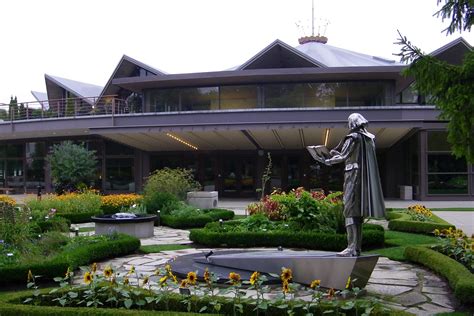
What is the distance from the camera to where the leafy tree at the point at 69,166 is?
2739 centimetres

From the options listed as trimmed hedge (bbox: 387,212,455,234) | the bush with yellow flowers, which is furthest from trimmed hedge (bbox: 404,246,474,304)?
the bush with yellow flowers

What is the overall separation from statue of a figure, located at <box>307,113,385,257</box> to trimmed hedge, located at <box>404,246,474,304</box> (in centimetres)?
132

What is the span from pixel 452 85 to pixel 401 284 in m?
3.09

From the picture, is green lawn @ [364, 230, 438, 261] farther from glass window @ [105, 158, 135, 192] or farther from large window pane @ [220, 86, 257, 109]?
glass window @ [105, 158, 135, 192]

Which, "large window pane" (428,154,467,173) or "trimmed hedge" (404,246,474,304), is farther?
"large window pane" (428,154,467,173)

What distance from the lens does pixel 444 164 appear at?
2545cm

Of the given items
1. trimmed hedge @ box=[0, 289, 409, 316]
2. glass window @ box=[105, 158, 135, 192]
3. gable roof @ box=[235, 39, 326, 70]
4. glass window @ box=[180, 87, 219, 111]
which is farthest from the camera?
glass window @ box=[105, 158, 135, 192]

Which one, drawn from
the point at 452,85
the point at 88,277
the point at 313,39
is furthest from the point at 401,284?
the point at 313,39

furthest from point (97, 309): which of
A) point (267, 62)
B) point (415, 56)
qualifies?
point (267, 62)

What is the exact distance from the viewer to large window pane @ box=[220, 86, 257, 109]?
92.9ft

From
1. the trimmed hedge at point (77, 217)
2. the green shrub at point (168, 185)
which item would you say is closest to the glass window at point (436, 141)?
the green shrub at point (168, 185)

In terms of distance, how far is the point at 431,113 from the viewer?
82.2ft

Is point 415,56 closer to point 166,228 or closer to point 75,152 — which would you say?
point 166,228

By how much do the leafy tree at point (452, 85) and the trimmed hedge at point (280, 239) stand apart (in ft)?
14.4
